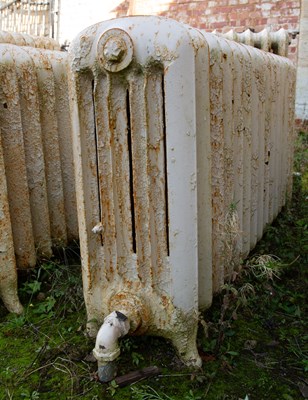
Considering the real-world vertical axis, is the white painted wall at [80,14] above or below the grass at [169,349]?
above

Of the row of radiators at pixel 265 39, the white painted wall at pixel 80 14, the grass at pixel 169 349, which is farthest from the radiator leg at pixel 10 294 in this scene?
the white painted wall at pixel 80 14

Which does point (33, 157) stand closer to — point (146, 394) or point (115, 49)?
point (115, 49)

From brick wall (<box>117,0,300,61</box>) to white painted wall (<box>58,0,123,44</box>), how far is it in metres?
0.85

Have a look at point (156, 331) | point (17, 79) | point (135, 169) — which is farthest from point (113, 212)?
point (17, 79)

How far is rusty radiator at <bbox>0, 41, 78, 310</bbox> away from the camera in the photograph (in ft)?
5.87

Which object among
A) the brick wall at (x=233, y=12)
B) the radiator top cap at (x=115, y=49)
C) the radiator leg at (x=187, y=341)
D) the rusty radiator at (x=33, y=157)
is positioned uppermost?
the brick wall at (x=233, y=12)

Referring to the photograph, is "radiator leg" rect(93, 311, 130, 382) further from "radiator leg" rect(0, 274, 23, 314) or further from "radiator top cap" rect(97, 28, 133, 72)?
"radiator top cap" rect(97, 28, 133, 72)

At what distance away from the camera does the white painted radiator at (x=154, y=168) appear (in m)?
1.30

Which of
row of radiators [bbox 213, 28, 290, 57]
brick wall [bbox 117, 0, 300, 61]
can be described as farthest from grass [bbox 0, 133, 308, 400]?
brick wall [bbox 117, 0, 300, 61]

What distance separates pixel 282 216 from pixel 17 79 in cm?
182

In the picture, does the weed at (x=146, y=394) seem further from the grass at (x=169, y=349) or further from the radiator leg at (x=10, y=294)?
the radiator leg at (x=10, y=294)

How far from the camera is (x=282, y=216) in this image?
2871 millimetres

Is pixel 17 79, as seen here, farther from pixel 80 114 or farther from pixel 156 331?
pixel 156 331

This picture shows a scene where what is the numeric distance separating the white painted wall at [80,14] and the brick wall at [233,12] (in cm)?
85
